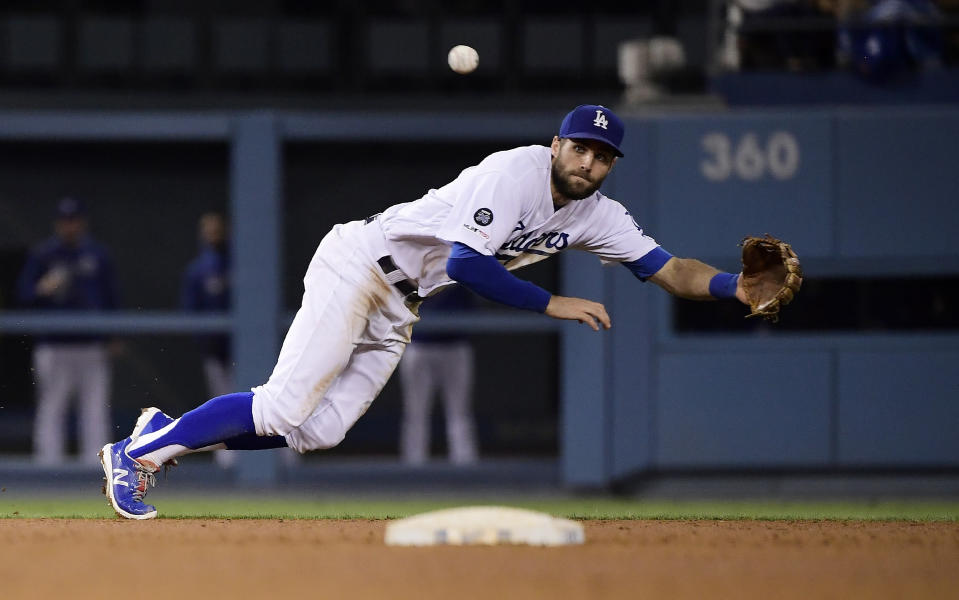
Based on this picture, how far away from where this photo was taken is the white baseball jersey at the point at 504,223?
16.3 feet

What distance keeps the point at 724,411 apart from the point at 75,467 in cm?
388

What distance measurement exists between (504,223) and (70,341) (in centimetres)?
478

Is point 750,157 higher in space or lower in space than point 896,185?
higher

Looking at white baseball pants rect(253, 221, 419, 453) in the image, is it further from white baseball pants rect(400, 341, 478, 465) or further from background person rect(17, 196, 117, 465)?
background person rect(17, 196, 117, 465)

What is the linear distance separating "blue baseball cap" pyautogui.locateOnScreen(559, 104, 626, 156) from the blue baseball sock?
1553 mm

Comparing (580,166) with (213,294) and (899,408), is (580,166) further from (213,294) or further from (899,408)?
(213,294)

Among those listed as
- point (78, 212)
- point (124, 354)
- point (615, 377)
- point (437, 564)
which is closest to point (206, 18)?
point (124, 354)

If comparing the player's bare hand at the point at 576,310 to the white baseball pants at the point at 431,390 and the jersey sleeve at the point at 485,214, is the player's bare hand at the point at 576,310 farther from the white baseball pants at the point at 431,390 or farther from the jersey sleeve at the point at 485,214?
the white baseball pants at the point at 431,390

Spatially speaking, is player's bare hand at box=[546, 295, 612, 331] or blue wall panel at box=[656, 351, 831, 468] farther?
blue wall panel at box=[656, 351, 831, 468]

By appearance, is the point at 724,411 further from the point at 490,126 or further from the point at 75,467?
the point at 75,467

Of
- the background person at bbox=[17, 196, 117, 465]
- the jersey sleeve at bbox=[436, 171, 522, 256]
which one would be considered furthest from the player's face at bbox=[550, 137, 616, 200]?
the background person at bbox=[17, 196, 117, 465]

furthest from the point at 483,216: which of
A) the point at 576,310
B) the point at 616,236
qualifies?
the point at 616,236

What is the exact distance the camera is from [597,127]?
5.02 m

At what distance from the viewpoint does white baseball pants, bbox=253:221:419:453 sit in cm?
518
